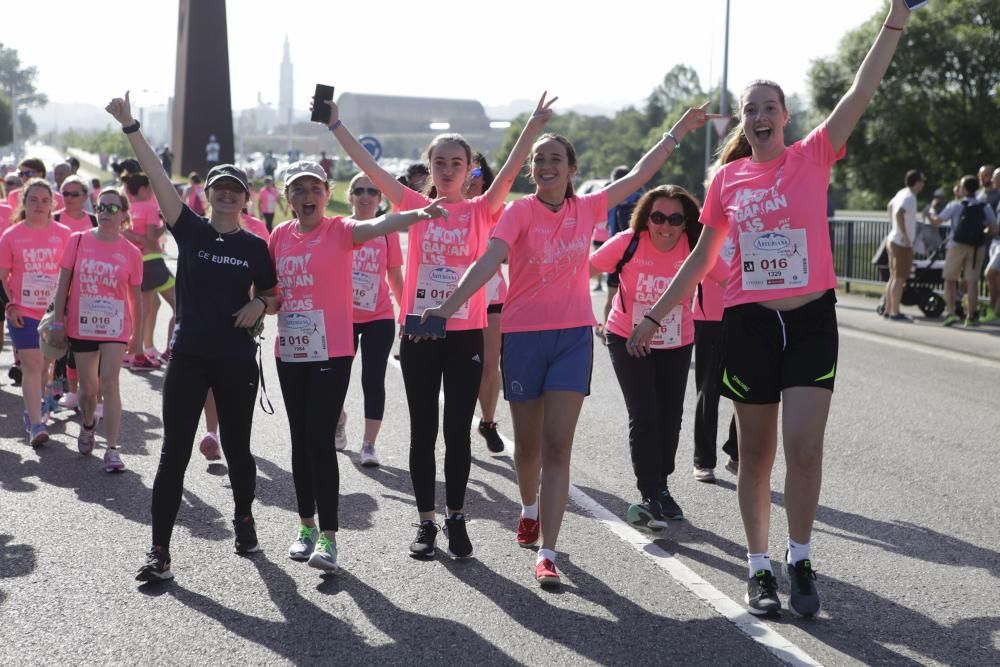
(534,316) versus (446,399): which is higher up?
(534,316)

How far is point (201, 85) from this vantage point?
196 ft

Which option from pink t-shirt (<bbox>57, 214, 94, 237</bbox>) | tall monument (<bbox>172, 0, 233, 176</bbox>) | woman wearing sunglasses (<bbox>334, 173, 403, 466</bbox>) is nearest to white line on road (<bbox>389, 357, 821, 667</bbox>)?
woman wearing sunglasses (<bbox>334, 173, 403, 466</bbox>)

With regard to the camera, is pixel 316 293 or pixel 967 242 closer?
pixel 316 293

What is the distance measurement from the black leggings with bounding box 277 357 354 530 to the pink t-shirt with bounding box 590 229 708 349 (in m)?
1.77

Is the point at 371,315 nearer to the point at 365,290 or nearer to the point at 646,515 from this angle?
the point at 365,290

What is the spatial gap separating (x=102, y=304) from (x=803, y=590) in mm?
4888

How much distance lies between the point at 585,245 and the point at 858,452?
3750 mm

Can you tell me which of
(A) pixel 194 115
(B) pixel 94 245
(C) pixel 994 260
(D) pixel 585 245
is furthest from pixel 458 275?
(A) pixel 194 115

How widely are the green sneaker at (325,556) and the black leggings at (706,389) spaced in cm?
275

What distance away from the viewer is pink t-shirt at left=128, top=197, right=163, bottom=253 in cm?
1233

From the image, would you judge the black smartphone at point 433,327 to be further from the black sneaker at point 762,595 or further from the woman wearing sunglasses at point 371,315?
the woman wearing sunglasses at point 371,315

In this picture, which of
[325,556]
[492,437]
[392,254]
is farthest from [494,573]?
[392,254]

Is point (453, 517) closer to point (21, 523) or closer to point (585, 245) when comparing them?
point (585, 245)

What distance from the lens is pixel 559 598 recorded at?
542cm
